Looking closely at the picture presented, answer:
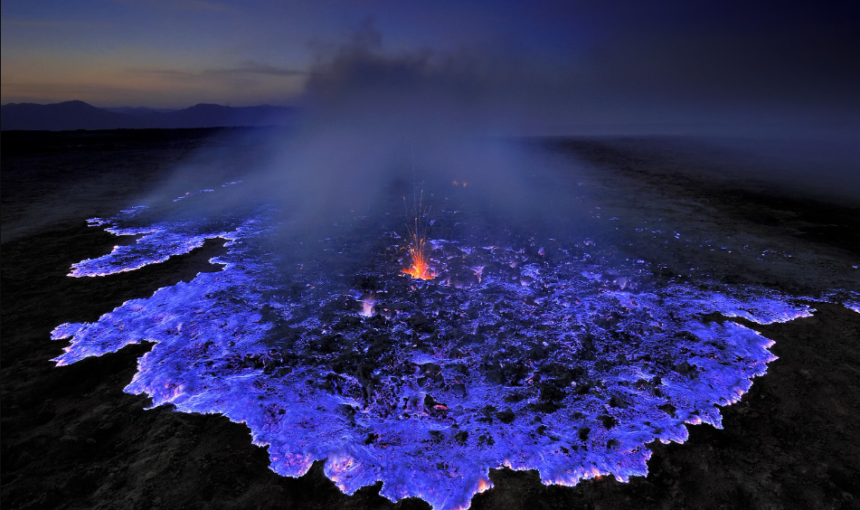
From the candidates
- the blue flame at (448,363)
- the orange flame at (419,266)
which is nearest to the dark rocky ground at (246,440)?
the blue flame at (448,363)

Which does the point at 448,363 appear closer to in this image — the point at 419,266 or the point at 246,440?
the point at 246,440

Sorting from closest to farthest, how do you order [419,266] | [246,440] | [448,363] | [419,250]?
[246,440] < [448,363] < [419,266] < [419,250]

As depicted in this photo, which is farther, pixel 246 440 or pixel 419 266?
pixel 419 266

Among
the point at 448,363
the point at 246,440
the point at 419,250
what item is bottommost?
the point at 246,440

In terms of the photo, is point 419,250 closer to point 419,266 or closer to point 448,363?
point 419,266

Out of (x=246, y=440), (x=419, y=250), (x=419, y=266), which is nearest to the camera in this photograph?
(x=246, y=440)

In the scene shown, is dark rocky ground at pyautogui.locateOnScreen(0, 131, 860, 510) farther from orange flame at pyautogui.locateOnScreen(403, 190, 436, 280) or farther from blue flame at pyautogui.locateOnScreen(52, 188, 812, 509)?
orange flame at pyautogui.locateOnScreen(403, 190, 436, 280)

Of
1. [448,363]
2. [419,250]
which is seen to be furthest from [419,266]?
[448,363]

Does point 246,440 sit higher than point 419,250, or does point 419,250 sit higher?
point 419,250

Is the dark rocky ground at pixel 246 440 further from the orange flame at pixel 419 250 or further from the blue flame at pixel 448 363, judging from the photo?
the orange flame at pixel 419 250

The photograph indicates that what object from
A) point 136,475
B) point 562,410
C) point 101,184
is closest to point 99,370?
point 136,475

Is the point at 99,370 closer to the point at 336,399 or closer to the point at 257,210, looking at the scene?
the point at 336,399

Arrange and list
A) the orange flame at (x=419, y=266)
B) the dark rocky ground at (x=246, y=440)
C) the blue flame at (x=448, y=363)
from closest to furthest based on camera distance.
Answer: the dark rocky ground at (x=246, y=440), the blue flame at (x=448, y=363), the orange flame at (x=419, y=266)
